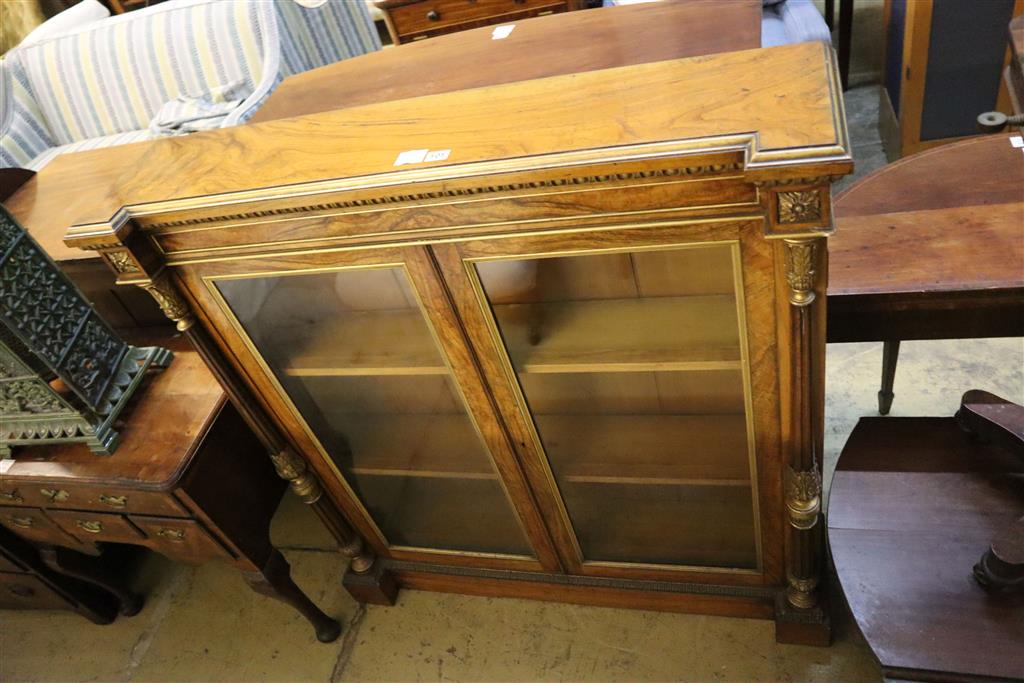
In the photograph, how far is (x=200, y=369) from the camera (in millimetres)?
1466

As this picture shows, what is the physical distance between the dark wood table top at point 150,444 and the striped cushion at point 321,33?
1.59m

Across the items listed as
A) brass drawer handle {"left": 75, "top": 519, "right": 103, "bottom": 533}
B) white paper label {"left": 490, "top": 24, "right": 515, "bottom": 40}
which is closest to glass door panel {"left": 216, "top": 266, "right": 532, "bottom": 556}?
brass drawer handle {"left": 75, "top": 519, "right": 103, "bottom": 533}

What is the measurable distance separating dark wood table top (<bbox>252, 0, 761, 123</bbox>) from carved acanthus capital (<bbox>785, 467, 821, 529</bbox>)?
797 millimetres

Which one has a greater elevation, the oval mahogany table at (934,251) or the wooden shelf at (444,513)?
the oval mahogany table at (934,251)

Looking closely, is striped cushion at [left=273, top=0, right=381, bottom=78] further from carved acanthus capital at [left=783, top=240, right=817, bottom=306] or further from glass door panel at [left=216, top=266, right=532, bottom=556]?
carved acanthus capital at [left=783, top=240, right=817, bottom=306]

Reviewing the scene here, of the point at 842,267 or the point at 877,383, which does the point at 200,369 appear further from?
the point at 877,383

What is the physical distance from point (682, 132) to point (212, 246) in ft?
2.16

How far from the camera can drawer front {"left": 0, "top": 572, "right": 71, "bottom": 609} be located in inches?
69.0

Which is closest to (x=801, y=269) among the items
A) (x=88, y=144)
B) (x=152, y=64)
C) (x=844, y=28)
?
(x=844, y=28)

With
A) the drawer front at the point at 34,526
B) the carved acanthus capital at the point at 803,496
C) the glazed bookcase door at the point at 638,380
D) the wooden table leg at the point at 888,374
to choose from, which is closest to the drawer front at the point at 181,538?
the drawer front at the point at 34,526

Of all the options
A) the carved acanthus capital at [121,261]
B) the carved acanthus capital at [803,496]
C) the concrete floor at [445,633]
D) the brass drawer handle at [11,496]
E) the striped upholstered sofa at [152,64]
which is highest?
the carved acanthus capital at [121,261]

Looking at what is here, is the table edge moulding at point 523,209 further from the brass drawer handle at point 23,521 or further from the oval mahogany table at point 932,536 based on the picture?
the brass drawer handle at point 23,521

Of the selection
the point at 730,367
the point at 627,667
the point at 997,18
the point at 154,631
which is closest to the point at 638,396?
the point at 730,367

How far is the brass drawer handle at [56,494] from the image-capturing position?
4.43 feet
